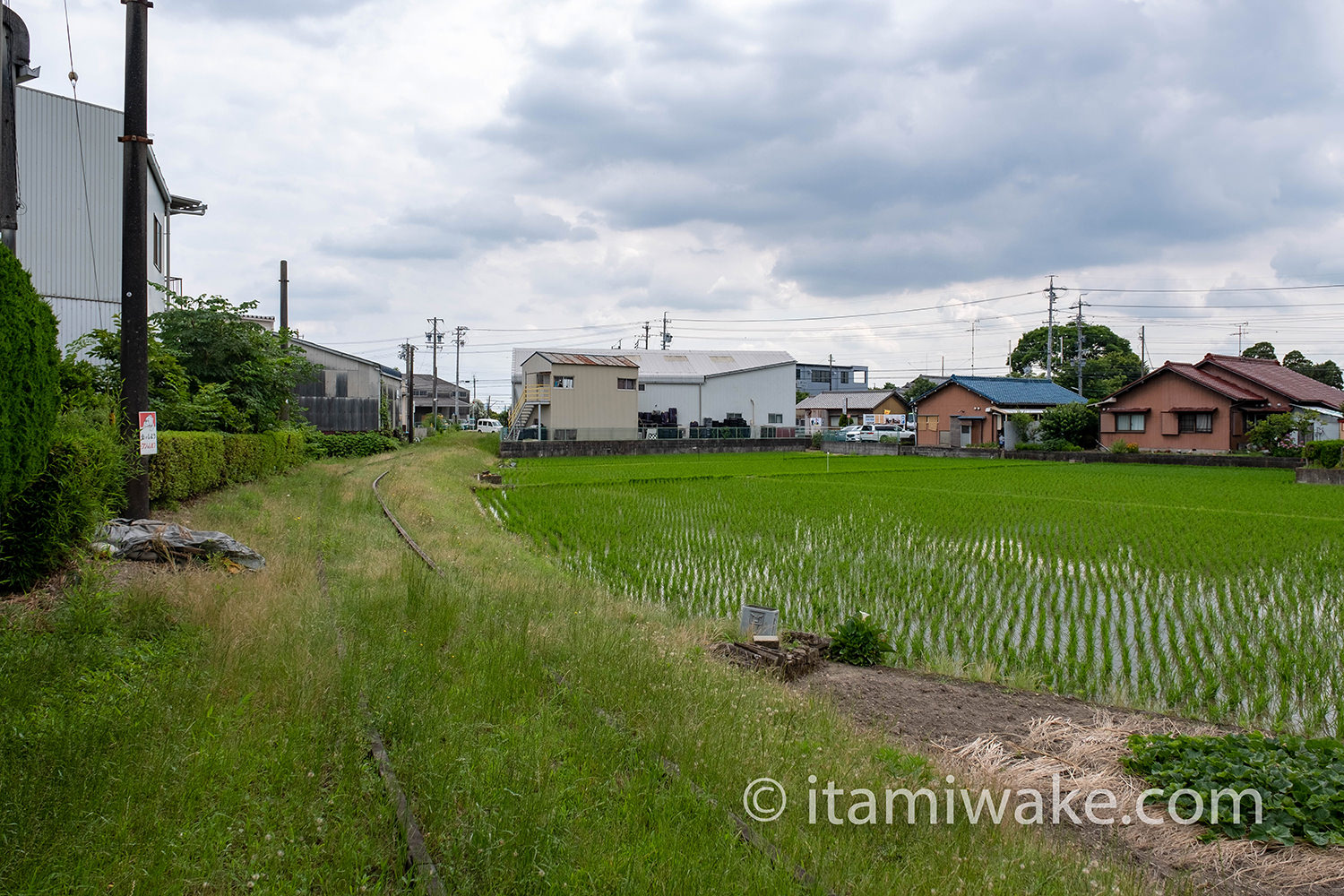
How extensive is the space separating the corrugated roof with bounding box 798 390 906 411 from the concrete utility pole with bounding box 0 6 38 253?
70.1 metres

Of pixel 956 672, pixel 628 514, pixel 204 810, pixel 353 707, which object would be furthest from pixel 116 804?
pixel 628 514

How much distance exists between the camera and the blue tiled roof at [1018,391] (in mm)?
51653

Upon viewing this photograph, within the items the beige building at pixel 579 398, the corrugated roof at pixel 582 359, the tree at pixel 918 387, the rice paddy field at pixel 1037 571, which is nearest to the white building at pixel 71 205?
the rice paddy field at pixel 1037 571

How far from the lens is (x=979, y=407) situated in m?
51.6

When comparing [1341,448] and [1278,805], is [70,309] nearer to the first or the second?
[1278,805]

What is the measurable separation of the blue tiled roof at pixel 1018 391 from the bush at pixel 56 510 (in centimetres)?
4998

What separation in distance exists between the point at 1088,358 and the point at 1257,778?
7940 centimetres

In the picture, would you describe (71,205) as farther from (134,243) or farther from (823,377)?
(823,377)

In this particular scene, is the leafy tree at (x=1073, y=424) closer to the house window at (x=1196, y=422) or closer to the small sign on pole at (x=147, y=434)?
the house window at (x=1196, y=422)

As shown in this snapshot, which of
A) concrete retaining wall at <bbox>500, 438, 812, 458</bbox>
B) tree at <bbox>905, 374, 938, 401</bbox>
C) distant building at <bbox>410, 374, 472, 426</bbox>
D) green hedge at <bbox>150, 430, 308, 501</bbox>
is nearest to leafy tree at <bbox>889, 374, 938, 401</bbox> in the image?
tree at <bbox>905, 374, 938, 401</bbox>

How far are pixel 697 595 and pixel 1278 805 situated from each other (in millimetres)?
6514

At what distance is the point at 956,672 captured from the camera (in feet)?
22.3

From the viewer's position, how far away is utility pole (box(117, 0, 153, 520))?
8.62 m

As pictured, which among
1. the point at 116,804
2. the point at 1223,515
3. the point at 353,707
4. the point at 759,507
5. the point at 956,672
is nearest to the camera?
the point at 116,804
